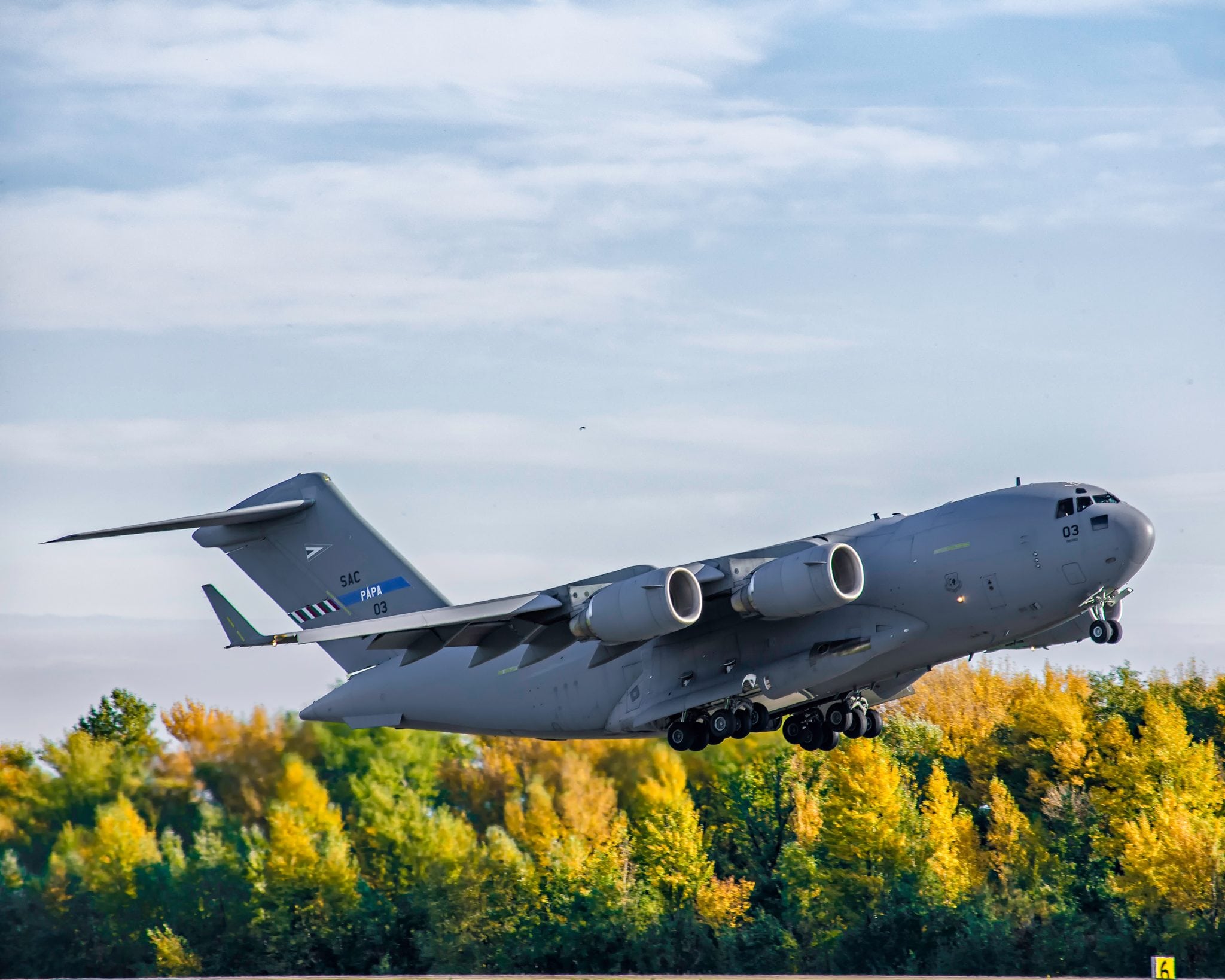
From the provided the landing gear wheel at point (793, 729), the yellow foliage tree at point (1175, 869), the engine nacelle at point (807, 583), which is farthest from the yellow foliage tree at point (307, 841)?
the yellow foliage tree at point (1175, 869)

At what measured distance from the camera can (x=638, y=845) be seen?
37188mm

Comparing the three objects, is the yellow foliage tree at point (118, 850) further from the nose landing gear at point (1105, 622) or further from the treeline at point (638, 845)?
the nose landing gear at point (1105, 622)

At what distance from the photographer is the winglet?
1992cm

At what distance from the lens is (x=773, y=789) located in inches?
1581

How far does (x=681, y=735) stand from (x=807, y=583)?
10.3 feet

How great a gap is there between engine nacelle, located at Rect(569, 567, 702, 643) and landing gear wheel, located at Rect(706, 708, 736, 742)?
185 centimetres

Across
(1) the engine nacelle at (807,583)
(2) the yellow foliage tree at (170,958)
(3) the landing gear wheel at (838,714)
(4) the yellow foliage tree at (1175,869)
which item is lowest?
(4) the yellow foliage tree at (1175,869)

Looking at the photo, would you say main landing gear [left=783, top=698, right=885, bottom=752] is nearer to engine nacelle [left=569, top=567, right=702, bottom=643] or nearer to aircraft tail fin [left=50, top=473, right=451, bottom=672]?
engine nacelle [left=569, top=567, right=702, bottom=643]

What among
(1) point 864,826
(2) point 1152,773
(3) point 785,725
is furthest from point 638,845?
(3) point 785,725

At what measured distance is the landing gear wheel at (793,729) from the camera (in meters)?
21.0

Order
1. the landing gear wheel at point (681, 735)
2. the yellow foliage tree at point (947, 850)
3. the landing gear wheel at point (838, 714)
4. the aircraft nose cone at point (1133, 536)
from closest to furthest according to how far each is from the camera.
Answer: the aircraft nose cone at point (1133, 536)
the landing gear wheel at point (681, 735)
the landing gear wheel at point (838, 714)
the yellow foliage tree at point (947, 850)

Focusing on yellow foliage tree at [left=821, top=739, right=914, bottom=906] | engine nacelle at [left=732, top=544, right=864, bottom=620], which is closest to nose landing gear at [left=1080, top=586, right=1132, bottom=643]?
engine nacelle at [left=732, top=544, right=864, bottom=620]

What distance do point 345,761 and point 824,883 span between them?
44.9 ft

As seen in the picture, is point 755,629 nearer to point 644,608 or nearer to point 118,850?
point 644,608
